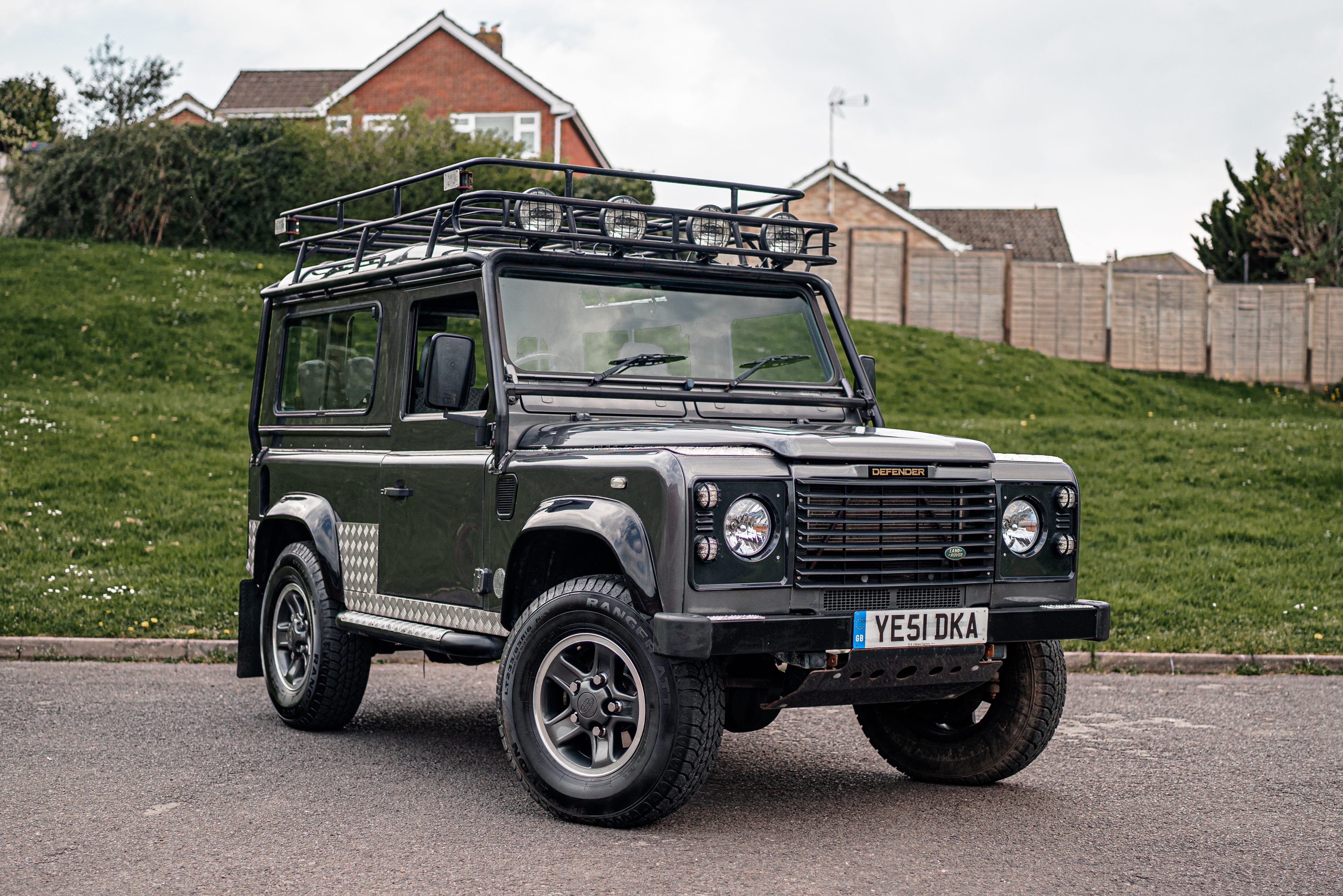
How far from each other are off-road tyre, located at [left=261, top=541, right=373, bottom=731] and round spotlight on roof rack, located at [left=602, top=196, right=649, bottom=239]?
7.81 feet

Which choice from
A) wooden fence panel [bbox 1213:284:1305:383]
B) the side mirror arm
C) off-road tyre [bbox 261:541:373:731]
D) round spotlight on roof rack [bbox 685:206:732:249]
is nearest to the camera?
the side mirror arm

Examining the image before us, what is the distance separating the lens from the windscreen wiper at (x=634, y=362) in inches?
253

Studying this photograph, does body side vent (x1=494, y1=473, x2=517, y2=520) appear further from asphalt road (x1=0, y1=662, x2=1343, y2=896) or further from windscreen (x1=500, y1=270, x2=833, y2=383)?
asphalt road (x1=0, y1=662, x2=1343, y2=896)

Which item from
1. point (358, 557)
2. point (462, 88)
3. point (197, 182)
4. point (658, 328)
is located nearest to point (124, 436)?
point (358, 557)

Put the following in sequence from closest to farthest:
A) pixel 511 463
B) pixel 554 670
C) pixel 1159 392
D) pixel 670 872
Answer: pixel 670 872
pixel 554 670
pixel 511 463
pixel 1159 392

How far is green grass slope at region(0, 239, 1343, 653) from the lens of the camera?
1138 centimetres

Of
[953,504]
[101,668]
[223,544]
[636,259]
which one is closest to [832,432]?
[953,504]

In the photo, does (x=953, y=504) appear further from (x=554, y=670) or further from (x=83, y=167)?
(x=83, y=167)

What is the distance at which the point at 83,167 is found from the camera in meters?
27.5

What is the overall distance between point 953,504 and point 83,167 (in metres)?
25.8

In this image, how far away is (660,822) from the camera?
552cm

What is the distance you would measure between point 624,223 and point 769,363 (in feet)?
3.16

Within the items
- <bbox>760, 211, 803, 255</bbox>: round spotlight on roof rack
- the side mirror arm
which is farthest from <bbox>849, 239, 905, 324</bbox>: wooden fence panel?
the side mirror arm

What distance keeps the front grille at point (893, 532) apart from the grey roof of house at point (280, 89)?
42.4 meters
